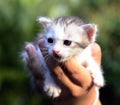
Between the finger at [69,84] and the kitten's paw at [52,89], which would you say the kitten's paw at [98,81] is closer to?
the finger at [69,84]

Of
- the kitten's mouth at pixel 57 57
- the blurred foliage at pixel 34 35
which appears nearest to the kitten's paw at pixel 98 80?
the kitten's mouth at pixel 57 57

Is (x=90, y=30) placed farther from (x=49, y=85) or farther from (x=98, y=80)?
(x=49, y=85)

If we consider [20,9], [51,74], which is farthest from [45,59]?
[20,9]

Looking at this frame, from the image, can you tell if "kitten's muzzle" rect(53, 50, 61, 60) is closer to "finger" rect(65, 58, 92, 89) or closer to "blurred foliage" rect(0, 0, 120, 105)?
"finger" rect(65, 58, 92, 89)

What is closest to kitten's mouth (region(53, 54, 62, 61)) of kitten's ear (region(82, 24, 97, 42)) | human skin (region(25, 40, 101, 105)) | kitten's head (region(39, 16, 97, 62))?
kitten's head (region(39, 16, 97, 62))

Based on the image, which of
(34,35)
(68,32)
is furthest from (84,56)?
(34,35)

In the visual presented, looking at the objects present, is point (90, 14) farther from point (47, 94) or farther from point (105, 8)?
point (47, 94)
